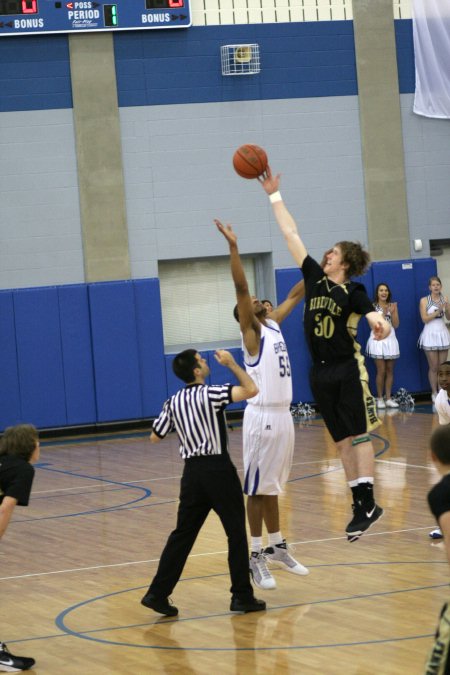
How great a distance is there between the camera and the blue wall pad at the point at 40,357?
1644cm

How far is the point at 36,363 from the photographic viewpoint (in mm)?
16562

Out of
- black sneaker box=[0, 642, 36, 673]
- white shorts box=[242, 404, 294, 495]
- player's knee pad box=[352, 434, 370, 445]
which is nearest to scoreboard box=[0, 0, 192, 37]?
white shorts box=[242, 404, 294, 495]

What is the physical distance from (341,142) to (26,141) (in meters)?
4.77

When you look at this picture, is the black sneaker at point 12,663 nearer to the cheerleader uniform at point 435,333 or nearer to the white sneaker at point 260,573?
the white sneaker at point 260,573

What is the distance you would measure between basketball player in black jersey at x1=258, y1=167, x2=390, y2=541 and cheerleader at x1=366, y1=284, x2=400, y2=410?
10.1 meters

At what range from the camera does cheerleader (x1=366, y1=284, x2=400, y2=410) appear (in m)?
17.0

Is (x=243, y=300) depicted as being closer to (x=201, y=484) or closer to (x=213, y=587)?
(x=201, y=484)

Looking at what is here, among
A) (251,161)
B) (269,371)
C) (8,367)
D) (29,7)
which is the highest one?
(29,7)

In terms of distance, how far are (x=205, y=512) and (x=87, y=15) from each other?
37.6ft

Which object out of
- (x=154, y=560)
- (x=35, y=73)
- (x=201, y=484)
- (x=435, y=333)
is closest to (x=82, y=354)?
(x=35, y=73)

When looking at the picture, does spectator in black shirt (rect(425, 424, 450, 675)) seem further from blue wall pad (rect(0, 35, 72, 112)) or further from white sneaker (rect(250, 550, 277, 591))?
blue wall pad (rect(0, 35, 72, 112))

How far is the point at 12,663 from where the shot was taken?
5.79 m

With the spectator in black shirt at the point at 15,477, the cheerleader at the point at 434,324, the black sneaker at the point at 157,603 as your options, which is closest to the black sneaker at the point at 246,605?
the black sneaker at the point at 157,603

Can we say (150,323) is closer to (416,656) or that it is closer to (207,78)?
(207,78)
